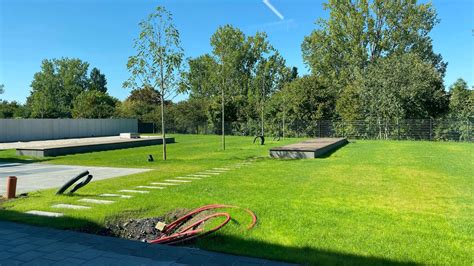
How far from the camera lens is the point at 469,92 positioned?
3488 cm

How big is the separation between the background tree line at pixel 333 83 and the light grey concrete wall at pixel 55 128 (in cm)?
723

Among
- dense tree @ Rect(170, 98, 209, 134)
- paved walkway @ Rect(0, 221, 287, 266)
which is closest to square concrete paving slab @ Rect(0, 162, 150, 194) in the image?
paved walkway @ Rect(0, 221, 287, 266)

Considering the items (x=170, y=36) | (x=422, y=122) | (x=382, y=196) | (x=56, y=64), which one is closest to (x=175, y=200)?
(x=382, y=196)

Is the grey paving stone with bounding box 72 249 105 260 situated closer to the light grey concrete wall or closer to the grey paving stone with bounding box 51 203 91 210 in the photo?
the grey paving stone with bounding box 51 203 91 210

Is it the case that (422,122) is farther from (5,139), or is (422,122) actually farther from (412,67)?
(5,139)

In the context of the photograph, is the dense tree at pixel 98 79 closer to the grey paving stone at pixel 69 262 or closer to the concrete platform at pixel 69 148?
the concrete platform at pixel 69 148

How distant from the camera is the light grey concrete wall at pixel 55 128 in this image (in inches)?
1240

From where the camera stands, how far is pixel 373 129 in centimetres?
3334

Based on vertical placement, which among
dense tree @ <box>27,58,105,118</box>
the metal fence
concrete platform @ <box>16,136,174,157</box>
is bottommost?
concrete platform @ <box>16,136,174,157</box>

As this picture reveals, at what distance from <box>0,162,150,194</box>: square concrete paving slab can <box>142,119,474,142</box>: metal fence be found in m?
22.6

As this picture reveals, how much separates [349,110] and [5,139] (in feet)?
96.6

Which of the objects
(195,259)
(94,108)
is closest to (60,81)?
(94,108)

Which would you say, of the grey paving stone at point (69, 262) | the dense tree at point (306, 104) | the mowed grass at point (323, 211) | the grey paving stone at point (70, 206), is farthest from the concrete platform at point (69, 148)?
the dense tree at point (306, 104)

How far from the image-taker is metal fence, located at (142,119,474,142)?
30438mm
